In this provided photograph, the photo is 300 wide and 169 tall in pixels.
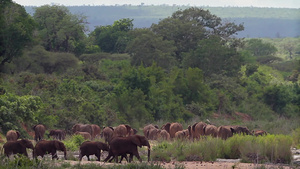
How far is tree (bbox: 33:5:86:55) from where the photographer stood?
5169 centimetres

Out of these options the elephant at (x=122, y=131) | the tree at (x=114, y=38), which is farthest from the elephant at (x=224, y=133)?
the tree at (x=114, y=38)

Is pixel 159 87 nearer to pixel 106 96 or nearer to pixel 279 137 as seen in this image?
pixel 106 96

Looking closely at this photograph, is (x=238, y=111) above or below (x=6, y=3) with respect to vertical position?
below

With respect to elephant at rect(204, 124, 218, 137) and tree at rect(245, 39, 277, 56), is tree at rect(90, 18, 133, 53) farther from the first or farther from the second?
elephant at rect(204, 124, 218, 137)

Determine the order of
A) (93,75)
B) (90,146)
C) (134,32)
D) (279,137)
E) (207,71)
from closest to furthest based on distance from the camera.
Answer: (90,146) → (279,137) → (93,75) → (207,71) → (134,32)

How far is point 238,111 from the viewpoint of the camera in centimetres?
4912

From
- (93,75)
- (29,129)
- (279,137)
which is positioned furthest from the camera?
(93,75)

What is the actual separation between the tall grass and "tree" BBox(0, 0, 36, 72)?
67.5ft

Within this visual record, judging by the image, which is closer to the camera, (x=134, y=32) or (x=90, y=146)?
(x=90, y=146)

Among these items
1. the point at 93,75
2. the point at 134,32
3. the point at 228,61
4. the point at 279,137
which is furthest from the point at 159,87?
the point at 279,137

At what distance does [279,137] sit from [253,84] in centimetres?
3713

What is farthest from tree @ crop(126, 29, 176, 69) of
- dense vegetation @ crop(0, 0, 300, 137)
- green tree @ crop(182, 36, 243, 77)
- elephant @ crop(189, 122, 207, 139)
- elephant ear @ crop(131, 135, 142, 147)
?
elephant ear @ crop(131, 135, 142, 147)

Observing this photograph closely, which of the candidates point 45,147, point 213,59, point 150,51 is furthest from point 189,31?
point 45,147

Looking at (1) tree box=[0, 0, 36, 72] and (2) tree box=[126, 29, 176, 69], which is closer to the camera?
(1) tree box=[0, 0, 36, 72]
